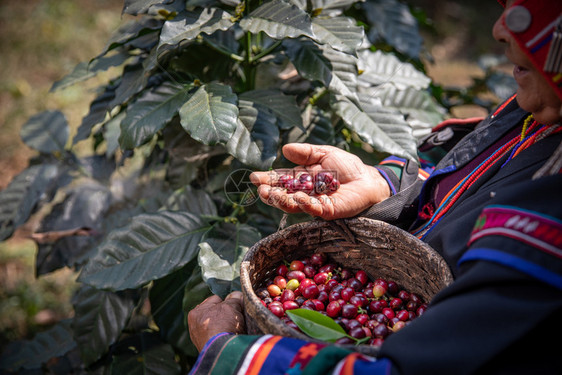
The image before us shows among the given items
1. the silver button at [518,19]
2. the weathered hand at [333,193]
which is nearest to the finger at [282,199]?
the weathered hand at [333,193]

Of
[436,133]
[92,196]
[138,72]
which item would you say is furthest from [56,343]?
[436,133]

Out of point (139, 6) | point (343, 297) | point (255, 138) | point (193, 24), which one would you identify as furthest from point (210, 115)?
point (343, 297)

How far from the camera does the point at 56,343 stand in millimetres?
1675

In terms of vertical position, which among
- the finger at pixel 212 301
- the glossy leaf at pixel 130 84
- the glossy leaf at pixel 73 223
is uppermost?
the glossy leaf at pixel 130 84

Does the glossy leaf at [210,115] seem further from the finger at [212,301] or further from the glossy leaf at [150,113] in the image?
the finger at [212,301]

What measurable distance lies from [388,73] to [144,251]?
41.1 inches

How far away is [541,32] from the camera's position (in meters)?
0.71

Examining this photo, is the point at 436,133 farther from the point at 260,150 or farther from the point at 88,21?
the point at 88,21

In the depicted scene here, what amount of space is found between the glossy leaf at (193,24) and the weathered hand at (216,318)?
660mm

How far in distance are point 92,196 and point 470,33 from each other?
17.1ft

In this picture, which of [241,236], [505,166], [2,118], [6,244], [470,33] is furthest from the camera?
[470,33]

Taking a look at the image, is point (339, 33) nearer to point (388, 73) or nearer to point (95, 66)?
point (388, 73)

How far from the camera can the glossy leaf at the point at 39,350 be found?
162 centimetres

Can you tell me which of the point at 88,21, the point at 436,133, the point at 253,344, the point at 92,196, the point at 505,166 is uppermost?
the point at 505,166
